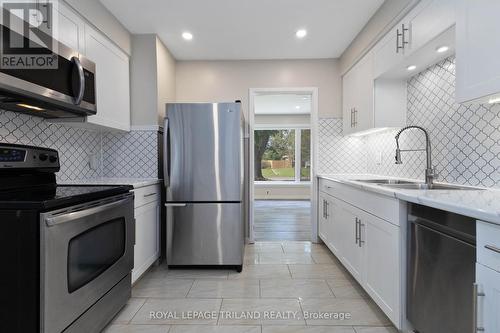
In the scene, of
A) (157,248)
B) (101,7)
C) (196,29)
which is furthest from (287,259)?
(101,7)

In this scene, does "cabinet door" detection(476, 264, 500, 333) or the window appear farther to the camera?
the window

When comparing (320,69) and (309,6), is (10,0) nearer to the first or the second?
(309,6)

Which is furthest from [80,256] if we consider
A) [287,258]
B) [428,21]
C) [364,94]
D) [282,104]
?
[282,104]

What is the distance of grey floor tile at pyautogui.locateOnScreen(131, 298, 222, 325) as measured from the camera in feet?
6.37

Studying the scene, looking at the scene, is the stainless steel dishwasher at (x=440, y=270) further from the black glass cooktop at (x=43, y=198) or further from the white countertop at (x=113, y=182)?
the white countertop at (x=113, y=182)

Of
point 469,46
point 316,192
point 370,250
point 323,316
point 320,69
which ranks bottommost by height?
point 323,316

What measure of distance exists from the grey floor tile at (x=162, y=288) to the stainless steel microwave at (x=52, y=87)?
1524mm

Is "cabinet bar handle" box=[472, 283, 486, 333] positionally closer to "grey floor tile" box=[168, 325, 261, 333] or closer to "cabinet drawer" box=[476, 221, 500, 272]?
"cabinet drawer" box=[476, 221, 500, 272]

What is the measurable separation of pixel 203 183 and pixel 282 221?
2.71m

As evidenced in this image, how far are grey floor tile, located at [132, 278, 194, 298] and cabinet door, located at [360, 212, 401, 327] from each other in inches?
58.9

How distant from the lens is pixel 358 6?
2527 millimetres

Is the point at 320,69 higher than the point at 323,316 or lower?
higher

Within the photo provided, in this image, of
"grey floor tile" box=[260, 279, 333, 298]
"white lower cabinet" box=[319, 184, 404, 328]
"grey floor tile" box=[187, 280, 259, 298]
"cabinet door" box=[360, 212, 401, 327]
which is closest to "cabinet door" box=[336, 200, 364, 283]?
"white lower cabinet" box=[319, 184, 404, 328]

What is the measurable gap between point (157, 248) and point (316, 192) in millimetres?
2091
